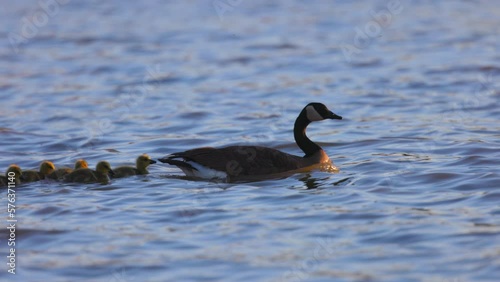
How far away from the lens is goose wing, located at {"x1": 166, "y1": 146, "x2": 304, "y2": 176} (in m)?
12.7

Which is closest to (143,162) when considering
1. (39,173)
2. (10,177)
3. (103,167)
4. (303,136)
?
(103,167)

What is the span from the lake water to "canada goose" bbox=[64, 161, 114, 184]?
0.11 m

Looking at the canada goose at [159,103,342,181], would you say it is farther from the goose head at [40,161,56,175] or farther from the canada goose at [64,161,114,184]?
the goose head at [40,161,56,175]

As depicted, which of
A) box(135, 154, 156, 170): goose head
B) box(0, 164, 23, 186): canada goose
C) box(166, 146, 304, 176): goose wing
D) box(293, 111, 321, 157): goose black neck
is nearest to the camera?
box(0, 164, 23, 186): canada goose

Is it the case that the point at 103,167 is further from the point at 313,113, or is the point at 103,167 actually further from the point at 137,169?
the point at 313,113

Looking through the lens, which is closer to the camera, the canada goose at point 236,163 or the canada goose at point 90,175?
the canada goose at point 90,175

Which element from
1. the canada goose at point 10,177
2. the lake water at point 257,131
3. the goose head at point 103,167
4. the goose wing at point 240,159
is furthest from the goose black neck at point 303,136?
the canada goose at point 10,177


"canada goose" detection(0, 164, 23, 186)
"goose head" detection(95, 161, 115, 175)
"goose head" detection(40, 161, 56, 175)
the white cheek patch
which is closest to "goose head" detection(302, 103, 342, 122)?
the white cheek patch

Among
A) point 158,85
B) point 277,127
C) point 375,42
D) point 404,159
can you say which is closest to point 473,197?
point 404,159

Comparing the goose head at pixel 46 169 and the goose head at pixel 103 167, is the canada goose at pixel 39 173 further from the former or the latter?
the goose head at pixel 103 167

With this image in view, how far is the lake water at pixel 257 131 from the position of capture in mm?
9070

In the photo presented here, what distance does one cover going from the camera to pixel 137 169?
508 inches

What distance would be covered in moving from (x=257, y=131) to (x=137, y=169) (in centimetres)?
385

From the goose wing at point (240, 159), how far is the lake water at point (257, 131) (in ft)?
1.05
